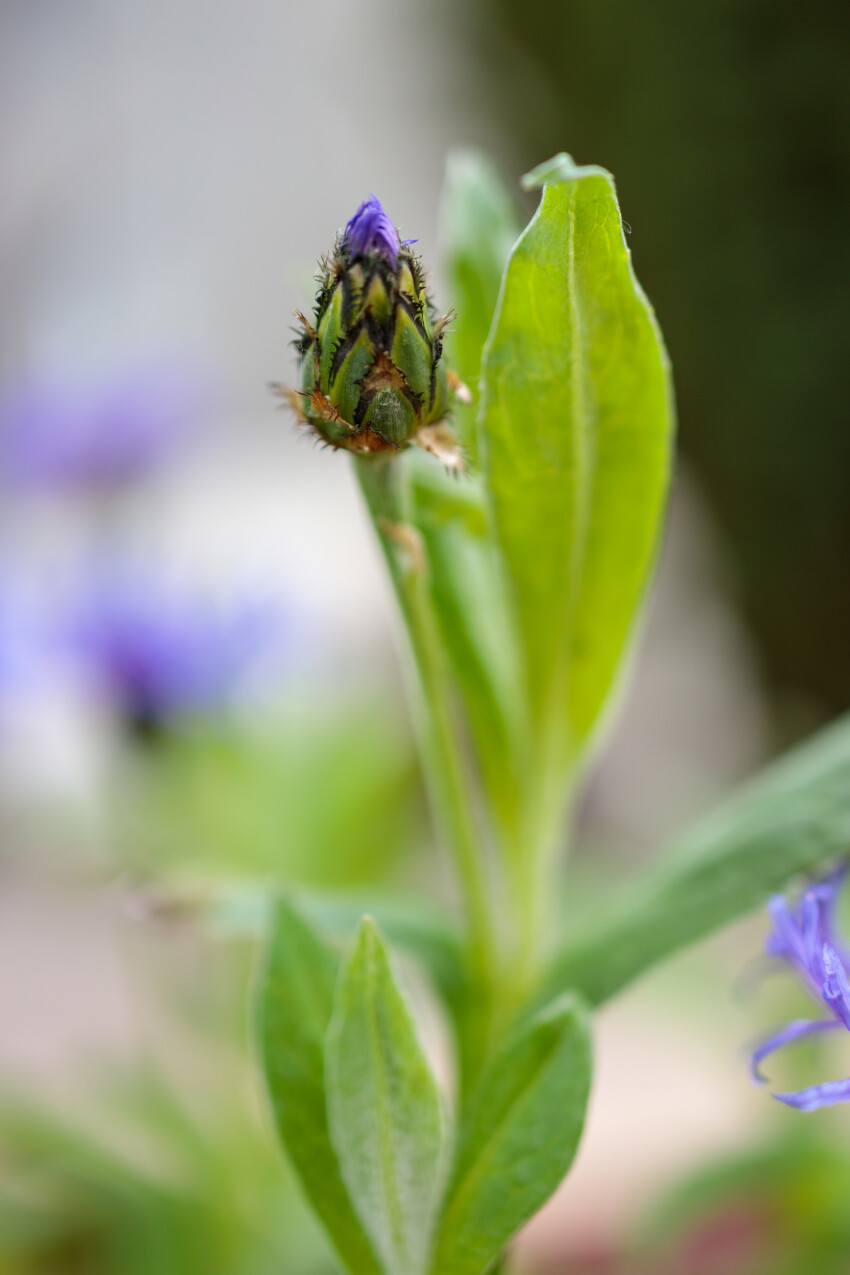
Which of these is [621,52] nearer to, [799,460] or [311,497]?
[799,460]

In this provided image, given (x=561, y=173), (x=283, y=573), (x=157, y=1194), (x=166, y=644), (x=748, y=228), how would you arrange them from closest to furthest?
(x=561, y=173) → (x=157, y=1194) → (x=166, y=644) → (x=283, y=573) → (x=748, y=228)

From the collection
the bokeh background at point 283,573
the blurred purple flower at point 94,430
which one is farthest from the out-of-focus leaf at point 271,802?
the blurred purple flower at point 94,430

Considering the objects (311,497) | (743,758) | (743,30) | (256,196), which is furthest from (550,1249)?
(256,196)

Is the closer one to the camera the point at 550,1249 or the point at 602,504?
the point at 602,504

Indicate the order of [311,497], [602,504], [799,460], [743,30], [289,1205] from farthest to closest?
[311,497], [799,460], [743,30], [289,1205], [602,504]

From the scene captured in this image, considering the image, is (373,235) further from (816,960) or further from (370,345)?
(816,960)

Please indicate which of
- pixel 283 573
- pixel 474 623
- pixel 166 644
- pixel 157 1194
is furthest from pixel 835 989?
pixel 283 573
